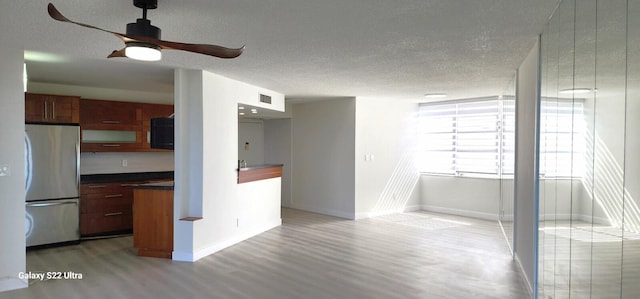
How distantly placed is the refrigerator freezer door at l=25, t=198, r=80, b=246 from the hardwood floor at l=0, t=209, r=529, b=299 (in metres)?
0.18

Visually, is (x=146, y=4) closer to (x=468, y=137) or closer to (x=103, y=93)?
(x=103, y=93)

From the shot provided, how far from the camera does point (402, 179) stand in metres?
7.77

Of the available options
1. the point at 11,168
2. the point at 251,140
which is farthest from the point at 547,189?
the point at 251,140

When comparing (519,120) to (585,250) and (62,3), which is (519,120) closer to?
(585,250)

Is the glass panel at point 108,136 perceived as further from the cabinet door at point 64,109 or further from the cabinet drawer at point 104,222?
the cabinet drawer at point 104,222

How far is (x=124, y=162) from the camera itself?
636cm

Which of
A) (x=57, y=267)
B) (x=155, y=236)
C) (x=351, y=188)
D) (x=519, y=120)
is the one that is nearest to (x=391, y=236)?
(x=351, y=188)

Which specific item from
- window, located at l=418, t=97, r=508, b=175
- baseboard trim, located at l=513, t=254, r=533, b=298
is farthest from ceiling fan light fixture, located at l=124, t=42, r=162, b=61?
window, located at l=418, t=97, r=508, b=175

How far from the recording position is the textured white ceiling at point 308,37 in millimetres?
2480

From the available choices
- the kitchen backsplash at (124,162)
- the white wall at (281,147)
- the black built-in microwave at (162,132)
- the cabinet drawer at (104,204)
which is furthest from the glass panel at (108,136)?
the white wall at (281,147)

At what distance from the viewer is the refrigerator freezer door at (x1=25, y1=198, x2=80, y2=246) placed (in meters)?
4.89

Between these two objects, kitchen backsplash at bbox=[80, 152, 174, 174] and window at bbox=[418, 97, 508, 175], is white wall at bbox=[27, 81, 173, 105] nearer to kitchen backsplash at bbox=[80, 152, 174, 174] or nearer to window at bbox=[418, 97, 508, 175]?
kitchen backsplash at bbox=[80, 152, 174, 174]

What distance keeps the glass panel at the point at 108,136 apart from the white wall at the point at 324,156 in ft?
10.5

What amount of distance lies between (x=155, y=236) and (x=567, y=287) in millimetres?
4223
